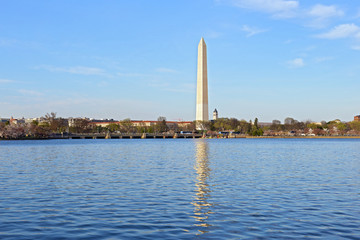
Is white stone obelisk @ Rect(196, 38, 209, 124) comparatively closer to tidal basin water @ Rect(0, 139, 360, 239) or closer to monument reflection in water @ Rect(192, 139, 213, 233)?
tidal basin water @ Rect(0, 139, 360, 239)

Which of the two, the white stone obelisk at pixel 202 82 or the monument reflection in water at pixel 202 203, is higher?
the white stone obelisk at pixel 202 82

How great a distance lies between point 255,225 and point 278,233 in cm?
123

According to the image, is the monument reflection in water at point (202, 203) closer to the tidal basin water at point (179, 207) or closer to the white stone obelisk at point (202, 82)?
the tidal basin water at point (179, 207)

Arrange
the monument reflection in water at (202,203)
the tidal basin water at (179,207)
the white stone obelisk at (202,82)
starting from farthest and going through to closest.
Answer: the white stone obelisk at (202,82), the monument reflection in water at (202,203), the tidal basin water at (179,207)

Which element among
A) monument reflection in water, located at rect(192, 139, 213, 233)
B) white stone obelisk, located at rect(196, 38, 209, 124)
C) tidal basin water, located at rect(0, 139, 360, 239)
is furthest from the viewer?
white stone obelisk, located at rect(196, 38, 209, 124)

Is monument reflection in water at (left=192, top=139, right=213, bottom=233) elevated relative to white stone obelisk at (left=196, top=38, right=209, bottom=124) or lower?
lower

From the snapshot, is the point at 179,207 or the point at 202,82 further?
the point at 202,82

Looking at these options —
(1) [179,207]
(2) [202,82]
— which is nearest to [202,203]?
(1) [179,207]

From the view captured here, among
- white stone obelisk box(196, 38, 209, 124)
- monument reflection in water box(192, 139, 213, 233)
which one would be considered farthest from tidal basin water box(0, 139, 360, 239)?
white stone obelisk box(196, 38, 209, 124)

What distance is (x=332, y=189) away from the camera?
79.6 ft

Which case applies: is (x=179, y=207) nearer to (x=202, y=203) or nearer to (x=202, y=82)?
(x=202, y=203)

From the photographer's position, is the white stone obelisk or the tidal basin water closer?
the tidal basin water

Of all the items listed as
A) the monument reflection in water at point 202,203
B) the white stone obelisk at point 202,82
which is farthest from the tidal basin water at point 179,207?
the white stone obelisk at point 202,82

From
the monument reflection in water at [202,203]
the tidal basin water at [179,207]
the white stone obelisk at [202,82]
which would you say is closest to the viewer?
the tidal basin water at [179,207]
